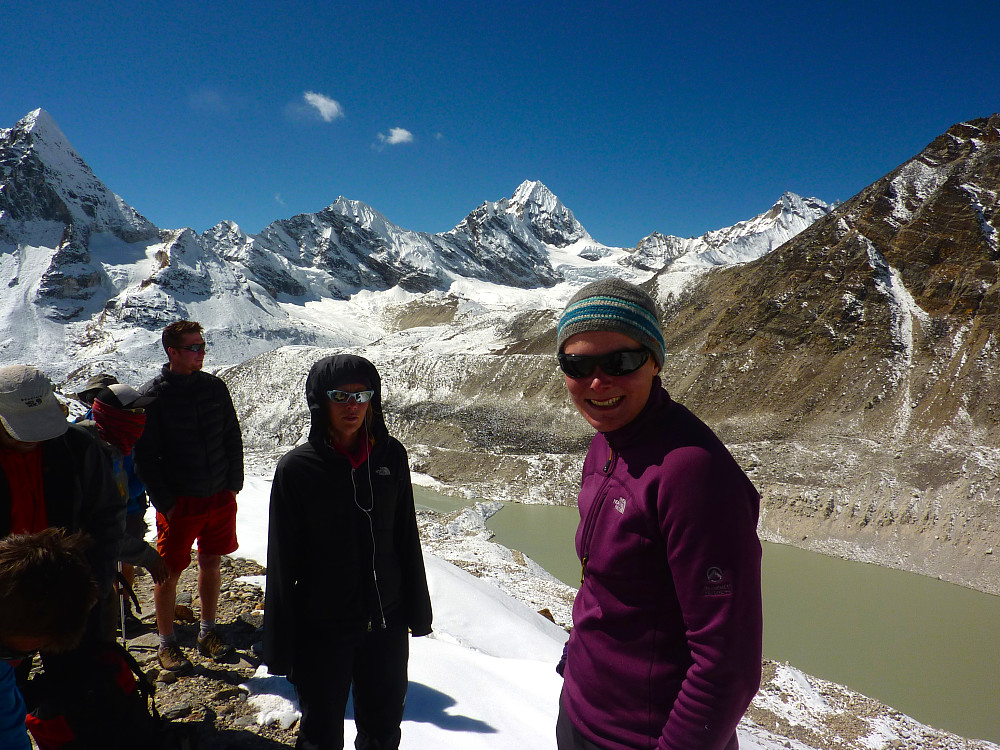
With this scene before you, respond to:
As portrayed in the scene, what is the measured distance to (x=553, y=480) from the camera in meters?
23.0

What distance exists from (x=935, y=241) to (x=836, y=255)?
4.17 meters

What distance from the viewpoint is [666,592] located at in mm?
1478

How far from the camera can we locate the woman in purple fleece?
1332 mm

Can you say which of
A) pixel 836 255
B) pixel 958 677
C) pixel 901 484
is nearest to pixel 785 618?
pixel 958 677

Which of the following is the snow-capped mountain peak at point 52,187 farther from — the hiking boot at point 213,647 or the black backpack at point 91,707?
the black backpack at point 91,707

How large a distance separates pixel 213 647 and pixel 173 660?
0.31 metres

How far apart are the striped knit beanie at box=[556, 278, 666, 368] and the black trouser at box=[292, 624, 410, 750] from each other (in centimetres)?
193

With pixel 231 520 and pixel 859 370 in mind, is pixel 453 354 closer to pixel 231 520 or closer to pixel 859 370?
pixel 859 370

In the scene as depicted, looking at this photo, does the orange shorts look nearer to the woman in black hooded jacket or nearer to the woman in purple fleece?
the woman in black hooded jacket

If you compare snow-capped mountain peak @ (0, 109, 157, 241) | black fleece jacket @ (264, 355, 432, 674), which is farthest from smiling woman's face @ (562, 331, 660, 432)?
snow-capped mountain peak @ (0, 109, 157, 241)

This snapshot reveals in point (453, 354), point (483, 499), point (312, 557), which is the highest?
point (453, 354)

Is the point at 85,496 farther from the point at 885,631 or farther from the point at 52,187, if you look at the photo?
the point at 52,187

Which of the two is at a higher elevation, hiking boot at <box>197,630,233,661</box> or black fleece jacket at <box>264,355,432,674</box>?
black fleece jacket at <box>264,355,432,674</box>

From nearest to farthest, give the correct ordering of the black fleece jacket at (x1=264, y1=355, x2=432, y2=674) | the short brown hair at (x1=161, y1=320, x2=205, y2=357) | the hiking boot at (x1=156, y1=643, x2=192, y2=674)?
1. the black fleece jacket at (x1=264, y1=355, x2=432, y2=674)
2. the hiking boot at (x1=156, y1=643, x2=192, y2=674)
3. the short brown hair at (x1=161, y1=320, x2=205, y2=357)
